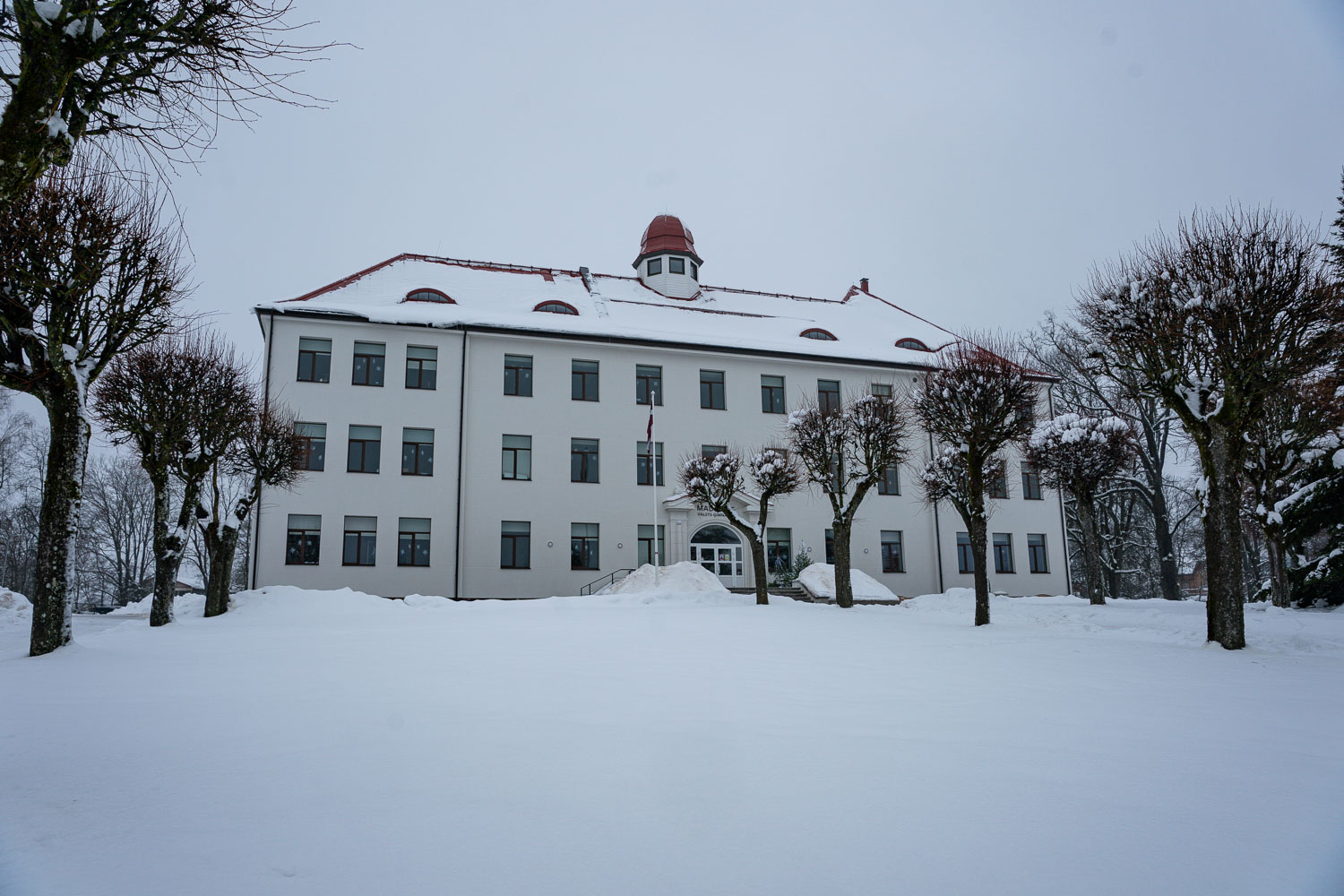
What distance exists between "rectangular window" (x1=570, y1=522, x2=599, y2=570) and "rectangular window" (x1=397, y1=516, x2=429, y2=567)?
4579 millimetres

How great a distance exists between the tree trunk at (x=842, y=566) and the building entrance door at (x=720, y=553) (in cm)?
759

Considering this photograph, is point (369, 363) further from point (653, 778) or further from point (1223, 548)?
point (653, 778)

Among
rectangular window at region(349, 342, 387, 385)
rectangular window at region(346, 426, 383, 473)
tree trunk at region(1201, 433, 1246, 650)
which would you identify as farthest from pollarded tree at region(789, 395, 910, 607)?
rectangular window at region(349, 342, 387, 385)

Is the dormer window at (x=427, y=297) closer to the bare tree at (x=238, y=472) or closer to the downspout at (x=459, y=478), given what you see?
the downspout at (x=459, y=478)

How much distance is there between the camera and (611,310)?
29047 millimetres

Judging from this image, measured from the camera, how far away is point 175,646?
912cm

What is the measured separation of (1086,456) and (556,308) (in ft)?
59.5

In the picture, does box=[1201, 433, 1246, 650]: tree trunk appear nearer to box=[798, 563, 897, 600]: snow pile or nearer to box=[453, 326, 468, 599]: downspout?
box=[798, 563, 897, 600]: snow pile

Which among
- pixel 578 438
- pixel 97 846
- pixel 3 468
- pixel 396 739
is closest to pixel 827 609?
pixel 578 438

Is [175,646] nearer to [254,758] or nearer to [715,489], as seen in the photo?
[254,758]

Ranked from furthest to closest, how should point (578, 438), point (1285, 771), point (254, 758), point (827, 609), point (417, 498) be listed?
1. point (578, 438)
2. point (417, 498)
3. point (827, 609)
4. point (1285, 771)
5. point (254, 758)

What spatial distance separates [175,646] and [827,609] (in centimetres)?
1289

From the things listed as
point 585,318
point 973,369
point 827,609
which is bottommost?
point 827,609

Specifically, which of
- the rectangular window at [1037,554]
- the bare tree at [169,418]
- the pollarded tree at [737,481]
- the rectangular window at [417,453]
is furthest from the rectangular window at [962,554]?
the bare tree at [169,418]
